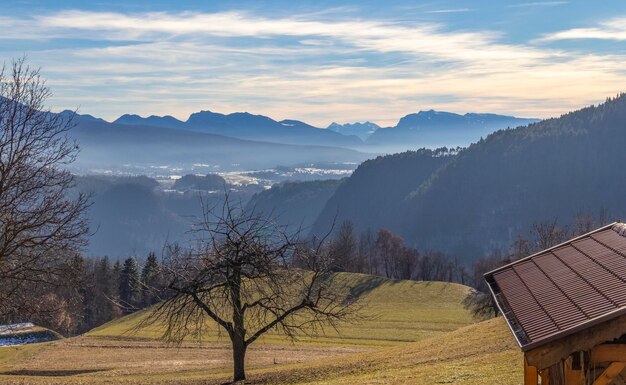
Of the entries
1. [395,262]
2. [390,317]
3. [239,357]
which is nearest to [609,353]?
[239,357]

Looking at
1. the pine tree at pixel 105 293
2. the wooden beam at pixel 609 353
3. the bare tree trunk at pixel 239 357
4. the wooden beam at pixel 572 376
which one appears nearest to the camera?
the wooden beam at pixel 609 353

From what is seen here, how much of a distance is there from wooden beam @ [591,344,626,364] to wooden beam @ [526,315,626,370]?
49 centimetres

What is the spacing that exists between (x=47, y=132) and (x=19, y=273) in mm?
6227

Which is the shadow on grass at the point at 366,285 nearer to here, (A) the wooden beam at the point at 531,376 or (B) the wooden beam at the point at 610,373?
(A) the wooden beam at the point at 531,376

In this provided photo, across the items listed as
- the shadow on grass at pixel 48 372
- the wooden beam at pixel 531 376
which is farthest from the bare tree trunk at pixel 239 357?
the shadow on grass at pixel 48 372

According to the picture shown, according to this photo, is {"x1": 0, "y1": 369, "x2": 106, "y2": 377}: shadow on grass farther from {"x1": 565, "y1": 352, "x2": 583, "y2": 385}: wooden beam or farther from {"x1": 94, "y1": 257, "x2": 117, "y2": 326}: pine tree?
{"x1": 94, "y1": 257, "x2": 117, "y2": 326}: pine tree

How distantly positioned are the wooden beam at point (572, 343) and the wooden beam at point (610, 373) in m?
0.68

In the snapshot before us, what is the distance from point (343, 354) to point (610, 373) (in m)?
44.9

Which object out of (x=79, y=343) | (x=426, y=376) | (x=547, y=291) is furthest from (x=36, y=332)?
(x=547, y=291)

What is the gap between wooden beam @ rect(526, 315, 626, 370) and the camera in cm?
1105

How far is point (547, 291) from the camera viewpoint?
44.7 feet

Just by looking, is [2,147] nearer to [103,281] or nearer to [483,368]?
[483,368]

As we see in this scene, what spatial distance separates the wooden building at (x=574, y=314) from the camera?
11.1 m

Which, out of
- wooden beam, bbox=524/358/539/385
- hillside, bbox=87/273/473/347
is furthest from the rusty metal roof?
hillside, bbox=87/273/473/347
